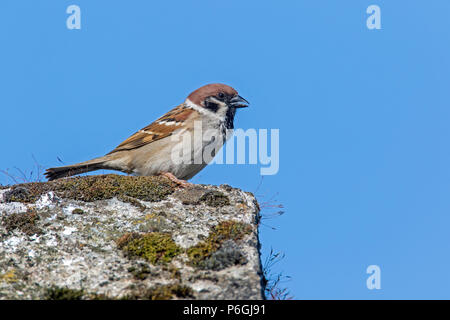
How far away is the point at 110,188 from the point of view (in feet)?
18.2

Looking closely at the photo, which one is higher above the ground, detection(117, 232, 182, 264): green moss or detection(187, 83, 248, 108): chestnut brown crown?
detection(187, 83, 248, 108): chestnut brown crown

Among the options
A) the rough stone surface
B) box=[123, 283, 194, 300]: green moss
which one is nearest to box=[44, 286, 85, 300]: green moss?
the rough stone surface

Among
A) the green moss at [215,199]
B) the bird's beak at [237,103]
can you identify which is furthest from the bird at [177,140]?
the green moss at [215,199]

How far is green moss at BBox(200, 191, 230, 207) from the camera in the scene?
5.34 meters

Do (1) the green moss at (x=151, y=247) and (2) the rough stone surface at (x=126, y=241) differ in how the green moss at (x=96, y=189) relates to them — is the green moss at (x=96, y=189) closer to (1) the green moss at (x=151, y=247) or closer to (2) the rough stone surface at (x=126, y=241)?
(2) the rough stone surface at (x=126, y=241)

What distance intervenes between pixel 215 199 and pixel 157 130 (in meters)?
3.23

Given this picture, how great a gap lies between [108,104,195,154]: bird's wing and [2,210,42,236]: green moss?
11.3 feet

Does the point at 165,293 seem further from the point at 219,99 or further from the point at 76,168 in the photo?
the point at 219,99

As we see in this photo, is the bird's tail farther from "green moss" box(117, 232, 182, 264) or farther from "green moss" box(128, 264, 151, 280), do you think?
"green moss" box(128, 264, 151, 280)

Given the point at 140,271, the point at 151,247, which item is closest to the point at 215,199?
the point at 151,247
